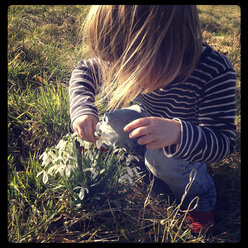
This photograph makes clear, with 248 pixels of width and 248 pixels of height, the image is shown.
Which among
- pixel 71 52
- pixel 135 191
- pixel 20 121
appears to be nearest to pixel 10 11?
pixel 71 52

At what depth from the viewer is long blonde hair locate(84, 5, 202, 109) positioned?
95 cm

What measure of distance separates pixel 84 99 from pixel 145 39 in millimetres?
584

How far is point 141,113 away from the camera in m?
1.75

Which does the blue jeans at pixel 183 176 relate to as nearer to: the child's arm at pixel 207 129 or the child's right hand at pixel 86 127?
the child's arm at pixel 207 129

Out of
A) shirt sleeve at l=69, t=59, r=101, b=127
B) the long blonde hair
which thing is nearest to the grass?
shirt sleeve at l=69, t=59, r=101, b=127

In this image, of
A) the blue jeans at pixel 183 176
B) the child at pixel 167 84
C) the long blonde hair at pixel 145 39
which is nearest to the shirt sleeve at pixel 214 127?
the child at pixel 167 84

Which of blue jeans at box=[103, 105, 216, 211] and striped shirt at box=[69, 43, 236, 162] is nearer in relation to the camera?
striped shirt at box=[69, 43, 236, 162]

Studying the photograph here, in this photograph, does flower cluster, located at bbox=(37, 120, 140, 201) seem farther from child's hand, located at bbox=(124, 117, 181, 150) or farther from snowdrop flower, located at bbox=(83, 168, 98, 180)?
child's hand, located at bbox=(124, 117, 181, 150)

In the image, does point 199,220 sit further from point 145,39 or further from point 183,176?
point 145,39

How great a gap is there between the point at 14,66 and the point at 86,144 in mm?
1235

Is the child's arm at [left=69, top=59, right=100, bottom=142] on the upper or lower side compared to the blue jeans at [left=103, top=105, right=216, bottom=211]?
upper

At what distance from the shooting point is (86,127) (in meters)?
1.30
